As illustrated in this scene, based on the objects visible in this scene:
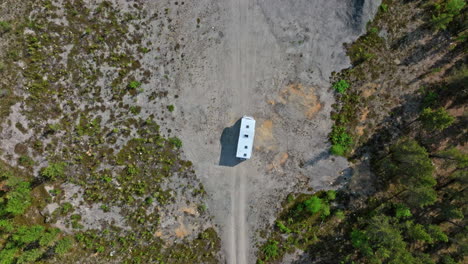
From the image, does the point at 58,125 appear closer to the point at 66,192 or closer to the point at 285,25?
the point at 66,192

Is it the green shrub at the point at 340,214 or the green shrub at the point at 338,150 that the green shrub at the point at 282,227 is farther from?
the green shrub at the point at 338,150

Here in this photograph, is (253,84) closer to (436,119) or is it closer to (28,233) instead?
(436,119)

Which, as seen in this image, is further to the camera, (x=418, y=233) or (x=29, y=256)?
(x=29, y=256)

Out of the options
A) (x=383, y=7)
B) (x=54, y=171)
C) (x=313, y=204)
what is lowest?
(x=54, y=171)

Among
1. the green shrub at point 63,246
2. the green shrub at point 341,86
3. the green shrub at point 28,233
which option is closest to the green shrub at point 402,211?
the green shrub at point 341,86

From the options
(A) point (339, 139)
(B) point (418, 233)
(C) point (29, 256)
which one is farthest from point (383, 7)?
(C) point (29, 256)

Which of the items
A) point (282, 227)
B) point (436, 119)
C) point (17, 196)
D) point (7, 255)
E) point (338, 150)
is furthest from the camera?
point (282, 227)

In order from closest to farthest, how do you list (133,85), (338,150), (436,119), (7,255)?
(436,119), (7,255), (133,85), (338,150)
